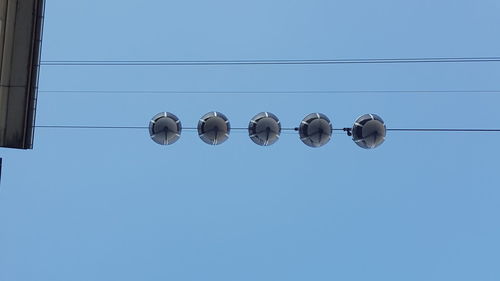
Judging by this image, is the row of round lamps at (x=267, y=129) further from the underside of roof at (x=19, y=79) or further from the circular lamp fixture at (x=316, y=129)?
the underside of roof at (x=19, y=79)

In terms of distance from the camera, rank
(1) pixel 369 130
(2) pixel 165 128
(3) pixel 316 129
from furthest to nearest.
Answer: (2) pixel 165 128 → (1) pixel 369 130 → (3) pixel 316 129

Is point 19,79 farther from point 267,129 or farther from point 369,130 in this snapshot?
point 369,130

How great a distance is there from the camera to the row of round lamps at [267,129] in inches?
734

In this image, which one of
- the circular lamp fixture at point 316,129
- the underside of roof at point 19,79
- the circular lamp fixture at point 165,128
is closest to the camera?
the underside of roof at point 19,79

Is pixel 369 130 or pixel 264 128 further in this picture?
pixel 264 128

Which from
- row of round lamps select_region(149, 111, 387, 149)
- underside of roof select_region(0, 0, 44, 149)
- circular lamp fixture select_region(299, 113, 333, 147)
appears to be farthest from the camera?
row of round lamps select_region(149, 111, 387, 149)

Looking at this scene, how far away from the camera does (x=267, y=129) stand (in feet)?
61.9

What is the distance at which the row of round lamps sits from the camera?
18.7 meters

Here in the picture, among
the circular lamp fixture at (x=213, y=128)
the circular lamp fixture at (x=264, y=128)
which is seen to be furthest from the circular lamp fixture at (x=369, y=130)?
the circular lamp fixture at (x=213, y=128)

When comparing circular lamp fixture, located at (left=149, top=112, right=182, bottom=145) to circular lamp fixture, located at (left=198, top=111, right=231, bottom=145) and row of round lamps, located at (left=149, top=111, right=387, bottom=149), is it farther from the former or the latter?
circular lamp fixture, located at (left=198, top=111, right=231, bottom=145)

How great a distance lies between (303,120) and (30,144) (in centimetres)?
778

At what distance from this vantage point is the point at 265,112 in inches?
755

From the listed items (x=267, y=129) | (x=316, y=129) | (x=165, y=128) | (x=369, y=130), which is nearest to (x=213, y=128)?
(x=165, y=128)

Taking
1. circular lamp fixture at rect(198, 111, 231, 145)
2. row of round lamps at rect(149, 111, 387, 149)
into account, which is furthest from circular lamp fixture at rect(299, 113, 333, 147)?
circular lamp fixture at rect(198, 111, 231, 145)
